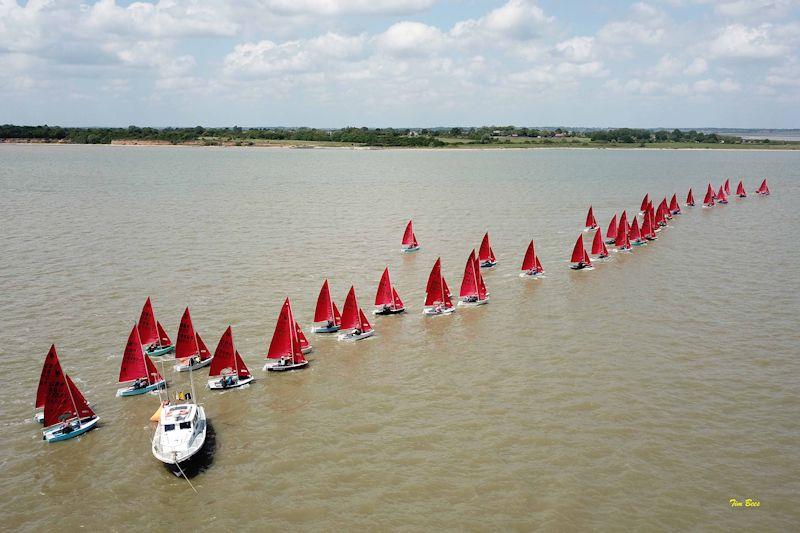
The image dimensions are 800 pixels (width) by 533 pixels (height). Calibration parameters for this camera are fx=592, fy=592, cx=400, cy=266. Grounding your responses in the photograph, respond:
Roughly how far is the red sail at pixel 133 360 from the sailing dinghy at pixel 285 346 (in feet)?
20.2

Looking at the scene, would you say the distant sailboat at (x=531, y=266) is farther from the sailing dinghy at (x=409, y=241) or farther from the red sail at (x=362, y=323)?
the red sail at (x=362, y=323)

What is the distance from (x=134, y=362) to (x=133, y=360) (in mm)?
113

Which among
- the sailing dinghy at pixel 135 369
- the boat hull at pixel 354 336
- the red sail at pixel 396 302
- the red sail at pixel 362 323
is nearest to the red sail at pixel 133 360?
the sailing dinghy at pixel 135 369

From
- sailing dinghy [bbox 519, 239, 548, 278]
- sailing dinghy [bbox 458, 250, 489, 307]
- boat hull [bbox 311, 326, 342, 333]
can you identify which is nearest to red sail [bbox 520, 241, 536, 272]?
sailing dinghy [bbox 519, 239, 548, 278]

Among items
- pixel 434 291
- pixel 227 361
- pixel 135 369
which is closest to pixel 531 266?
pixel 434 291

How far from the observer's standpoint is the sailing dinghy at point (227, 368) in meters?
29.5

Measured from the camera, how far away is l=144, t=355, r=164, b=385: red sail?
95.6 feet

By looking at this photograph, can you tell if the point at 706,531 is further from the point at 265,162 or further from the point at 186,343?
the point at 265,162

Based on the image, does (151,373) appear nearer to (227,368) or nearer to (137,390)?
(137,390)

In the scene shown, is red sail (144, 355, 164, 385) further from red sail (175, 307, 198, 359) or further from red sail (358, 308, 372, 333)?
red sail (358, 308, 372, 333)

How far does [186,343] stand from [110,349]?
5.81 meters

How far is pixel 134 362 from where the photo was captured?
28969mm

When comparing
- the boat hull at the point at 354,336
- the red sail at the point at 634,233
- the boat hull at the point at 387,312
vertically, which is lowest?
the boat hull at the point at 354,336

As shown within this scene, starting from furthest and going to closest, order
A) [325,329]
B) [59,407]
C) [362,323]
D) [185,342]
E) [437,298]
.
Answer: [437,298] → [325,329] → [362,323] → [185,342] → [59,407]
